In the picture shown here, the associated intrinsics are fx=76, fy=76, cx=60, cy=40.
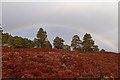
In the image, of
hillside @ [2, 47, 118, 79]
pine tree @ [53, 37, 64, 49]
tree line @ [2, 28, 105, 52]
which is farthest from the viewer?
pine tree @ [53, 37, 64, 49]

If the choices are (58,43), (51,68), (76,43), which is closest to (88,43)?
(76,43)

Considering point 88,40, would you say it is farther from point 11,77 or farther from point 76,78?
point 11,77

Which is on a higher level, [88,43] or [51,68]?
[88,43]

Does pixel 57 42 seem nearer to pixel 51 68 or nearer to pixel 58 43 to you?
pixel 58 43

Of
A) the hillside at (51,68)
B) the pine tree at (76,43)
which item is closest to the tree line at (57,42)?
the pine tree at (76,43)

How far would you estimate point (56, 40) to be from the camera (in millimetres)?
47250

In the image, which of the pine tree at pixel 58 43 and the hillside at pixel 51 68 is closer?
the hillside at pixel 51 68

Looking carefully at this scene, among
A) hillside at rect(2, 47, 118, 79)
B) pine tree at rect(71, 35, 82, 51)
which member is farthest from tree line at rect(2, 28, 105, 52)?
hillside at rect(2, 47, 118, 79)

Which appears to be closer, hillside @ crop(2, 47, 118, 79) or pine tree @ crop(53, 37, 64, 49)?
hillside @ crop(2, 47, 118, 79)

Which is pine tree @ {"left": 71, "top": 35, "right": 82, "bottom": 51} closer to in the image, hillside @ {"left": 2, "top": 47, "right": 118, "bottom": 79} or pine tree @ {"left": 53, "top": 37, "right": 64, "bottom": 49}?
pine tree @ {"left": 53, "top": 37, "right": 64, "bottom": 49}

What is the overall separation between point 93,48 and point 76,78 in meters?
35.2

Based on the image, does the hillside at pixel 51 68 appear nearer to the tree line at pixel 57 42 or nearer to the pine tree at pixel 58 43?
the tree line at pixel 57 42

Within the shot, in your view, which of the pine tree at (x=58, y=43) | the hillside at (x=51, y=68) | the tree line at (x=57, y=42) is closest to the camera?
the hillside at (x=51, y=68)

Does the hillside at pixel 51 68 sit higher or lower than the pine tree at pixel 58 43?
lower
